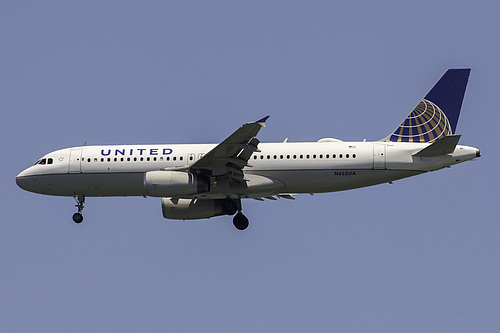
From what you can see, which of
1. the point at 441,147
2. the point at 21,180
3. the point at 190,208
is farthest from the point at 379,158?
the point at 21,180

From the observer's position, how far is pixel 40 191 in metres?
43.7

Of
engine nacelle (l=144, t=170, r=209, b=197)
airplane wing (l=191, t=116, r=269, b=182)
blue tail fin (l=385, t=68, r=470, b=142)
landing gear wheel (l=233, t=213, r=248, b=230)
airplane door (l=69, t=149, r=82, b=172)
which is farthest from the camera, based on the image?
landing gear wheel (l=233, t=213, r=248, b=230)

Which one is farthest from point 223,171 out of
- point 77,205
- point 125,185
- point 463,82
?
point 463,82

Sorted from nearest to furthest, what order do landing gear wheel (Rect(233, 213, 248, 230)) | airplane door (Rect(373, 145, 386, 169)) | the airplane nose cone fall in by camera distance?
1. airplane door (Rect(373, 145, 386, 169))
2. landing gear wheel (Rect(233, 213, 248, 230))
3. the airplane nose cone

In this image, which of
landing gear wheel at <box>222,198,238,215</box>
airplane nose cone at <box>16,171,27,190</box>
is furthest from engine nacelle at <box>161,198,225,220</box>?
airplane nose cone at <box>16,171,27,190</box>

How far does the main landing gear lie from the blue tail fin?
707 centimetres

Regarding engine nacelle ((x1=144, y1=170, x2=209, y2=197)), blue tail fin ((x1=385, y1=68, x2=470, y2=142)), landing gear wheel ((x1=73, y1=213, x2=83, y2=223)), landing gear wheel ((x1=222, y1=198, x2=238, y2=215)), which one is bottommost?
landing gear wheel ((x1=73, y1=213, x2=83, y2=223))

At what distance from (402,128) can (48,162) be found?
1556 centimetres

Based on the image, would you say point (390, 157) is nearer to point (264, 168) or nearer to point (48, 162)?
point (264, 168)

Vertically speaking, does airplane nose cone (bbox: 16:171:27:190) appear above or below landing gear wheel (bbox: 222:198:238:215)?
above

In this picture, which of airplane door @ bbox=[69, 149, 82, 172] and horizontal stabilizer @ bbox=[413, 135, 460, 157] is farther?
airplane door @ bbox=[69, 149, 82, 172]

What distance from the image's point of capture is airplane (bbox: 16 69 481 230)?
131ft

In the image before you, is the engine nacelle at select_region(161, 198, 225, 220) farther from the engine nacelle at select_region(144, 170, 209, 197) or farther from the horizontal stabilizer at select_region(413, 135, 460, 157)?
the horizontal stabilizer at select_region(413, 135, 460, 157)

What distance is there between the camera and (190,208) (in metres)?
43.8
